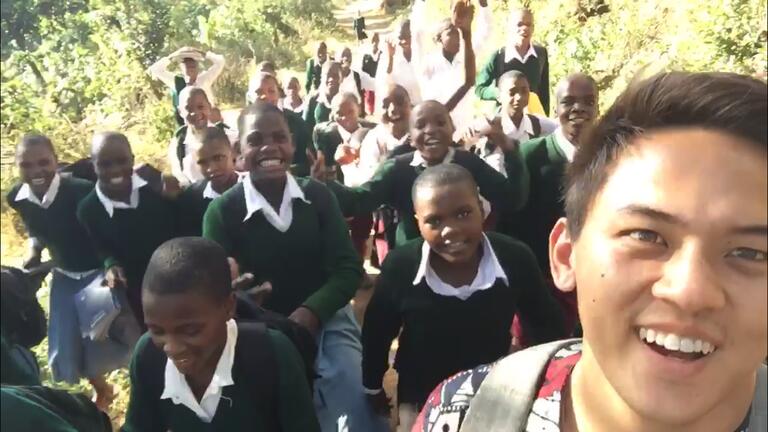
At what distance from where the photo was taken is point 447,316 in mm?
1426

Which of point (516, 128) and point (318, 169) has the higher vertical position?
point (516, 128)

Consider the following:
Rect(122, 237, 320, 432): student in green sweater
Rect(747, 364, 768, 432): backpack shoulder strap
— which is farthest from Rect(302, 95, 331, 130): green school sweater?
Rect(747, 364, 768, 432): backpack shoulder strap

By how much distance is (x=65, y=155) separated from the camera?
1.80 m

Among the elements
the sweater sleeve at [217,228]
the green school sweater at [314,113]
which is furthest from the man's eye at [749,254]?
the green school sweater at [314,113]

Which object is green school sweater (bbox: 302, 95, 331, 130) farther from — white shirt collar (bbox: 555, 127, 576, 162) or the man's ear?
the man's ear

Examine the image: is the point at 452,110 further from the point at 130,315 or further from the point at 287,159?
the point at 130,315

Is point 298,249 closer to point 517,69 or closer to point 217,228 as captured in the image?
point 217,228

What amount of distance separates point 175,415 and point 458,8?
4.29ft

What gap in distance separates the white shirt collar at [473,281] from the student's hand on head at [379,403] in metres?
0.33

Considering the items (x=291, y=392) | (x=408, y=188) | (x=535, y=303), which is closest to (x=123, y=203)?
(x=408, y=188)

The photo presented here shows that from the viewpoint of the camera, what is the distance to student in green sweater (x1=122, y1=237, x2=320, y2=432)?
3.86ft

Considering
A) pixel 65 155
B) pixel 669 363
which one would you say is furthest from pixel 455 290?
pixel 65 155

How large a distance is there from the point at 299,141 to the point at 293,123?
0.26 feet

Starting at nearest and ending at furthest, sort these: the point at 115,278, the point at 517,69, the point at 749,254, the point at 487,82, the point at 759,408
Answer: the point at 749,254 → the point at 759,408 → the point at 115,278 → the point at 517,69 → the point at 487,82
